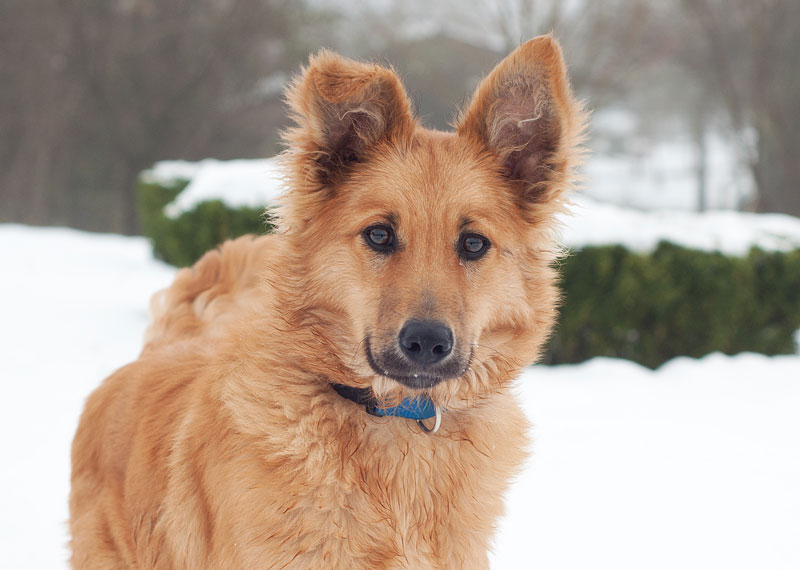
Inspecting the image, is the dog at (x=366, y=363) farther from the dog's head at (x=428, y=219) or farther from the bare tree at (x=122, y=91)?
the bare tree at (x=122, y=91)

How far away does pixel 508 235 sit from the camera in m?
2.64

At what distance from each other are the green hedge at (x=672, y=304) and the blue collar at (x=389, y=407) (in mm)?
4651

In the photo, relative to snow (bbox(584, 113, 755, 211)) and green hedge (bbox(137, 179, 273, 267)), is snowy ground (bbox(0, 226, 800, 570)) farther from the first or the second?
snow (bbox(584, 113, 755, 211))

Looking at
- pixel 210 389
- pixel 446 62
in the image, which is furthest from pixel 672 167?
pixel 210 389

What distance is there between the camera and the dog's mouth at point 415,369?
7.27 feet

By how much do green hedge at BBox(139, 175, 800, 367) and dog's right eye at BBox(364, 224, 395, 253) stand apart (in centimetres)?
444

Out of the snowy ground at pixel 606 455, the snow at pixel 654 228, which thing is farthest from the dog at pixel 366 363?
the snow at pixel 654 228

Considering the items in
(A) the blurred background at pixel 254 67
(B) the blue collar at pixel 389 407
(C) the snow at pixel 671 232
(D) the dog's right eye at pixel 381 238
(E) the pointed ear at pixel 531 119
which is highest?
(A) the blurred background at pixel 254 67

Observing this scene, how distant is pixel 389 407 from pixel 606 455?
3.28m

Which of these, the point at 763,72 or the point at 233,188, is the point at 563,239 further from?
the point at 763,72

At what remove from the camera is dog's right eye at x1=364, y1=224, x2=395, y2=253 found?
2.45 m

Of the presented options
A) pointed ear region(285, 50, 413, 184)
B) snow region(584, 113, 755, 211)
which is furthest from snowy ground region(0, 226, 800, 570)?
snow region(584, 113, 755, 211)

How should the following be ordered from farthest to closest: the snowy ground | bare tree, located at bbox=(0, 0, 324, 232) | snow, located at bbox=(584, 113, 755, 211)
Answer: snow, located at bbox=(584, 113, 755, 211)
bare tree, located at bbox=(0, 0, 324, 232)
the snowy ground

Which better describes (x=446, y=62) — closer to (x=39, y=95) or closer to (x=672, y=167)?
(x=39, y=95)
